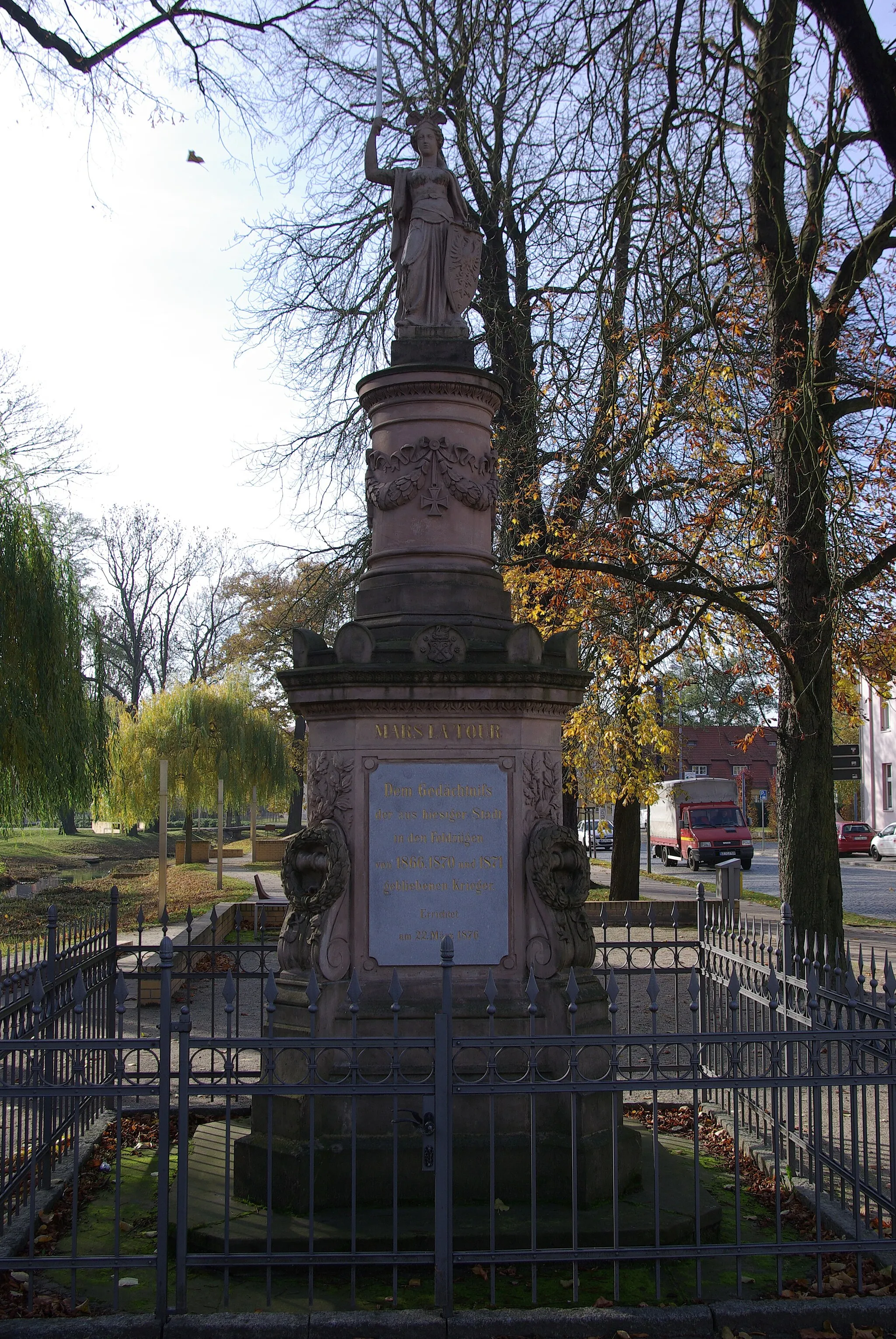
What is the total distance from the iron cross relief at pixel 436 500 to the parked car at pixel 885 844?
35030mm

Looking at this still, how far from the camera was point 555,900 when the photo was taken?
5.84 metres

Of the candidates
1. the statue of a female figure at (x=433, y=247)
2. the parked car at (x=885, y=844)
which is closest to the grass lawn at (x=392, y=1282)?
the statue of a female figure at (x=433, y=247)

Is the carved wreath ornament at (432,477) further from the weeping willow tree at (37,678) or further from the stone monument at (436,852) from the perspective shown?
the weeping willow tree at (37,678)

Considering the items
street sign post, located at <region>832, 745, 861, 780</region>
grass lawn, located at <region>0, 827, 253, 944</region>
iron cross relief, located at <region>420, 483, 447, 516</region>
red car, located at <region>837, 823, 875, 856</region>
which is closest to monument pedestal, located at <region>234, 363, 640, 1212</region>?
iron cross relief, located at <region>420, 483, 447, 516</region>

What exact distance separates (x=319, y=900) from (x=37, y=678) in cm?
922

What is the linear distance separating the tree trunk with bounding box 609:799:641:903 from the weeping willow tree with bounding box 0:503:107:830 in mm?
9457

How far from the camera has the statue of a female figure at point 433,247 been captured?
6.87 m

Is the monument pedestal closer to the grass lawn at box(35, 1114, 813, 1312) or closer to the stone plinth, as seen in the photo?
the stone plinth

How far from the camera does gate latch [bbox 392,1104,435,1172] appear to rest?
4809 millimetres

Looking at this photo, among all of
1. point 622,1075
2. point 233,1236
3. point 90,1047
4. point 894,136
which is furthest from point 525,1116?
point 894,136

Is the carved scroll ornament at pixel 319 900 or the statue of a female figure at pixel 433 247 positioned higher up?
the statue of a female figure at pixel 433 247

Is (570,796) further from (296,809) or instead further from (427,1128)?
(296,809)

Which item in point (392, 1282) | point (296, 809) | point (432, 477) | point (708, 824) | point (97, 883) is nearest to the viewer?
point (392, 1282)

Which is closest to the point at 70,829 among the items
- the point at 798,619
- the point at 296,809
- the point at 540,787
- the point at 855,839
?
the point at 296,809
